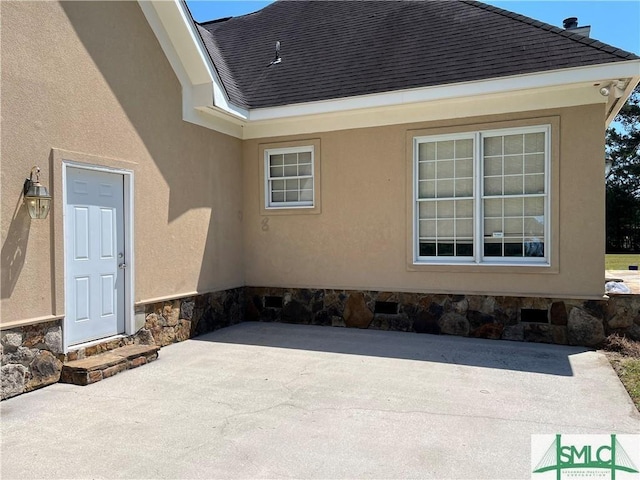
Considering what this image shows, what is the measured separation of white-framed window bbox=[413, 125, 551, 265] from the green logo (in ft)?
13.2

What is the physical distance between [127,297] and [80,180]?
1.75 m

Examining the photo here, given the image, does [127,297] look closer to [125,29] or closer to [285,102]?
[125,29]

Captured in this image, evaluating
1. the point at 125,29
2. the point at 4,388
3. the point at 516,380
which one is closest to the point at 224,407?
the point at 4,388

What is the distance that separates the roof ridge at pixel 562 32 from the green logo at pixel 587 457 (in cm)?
521

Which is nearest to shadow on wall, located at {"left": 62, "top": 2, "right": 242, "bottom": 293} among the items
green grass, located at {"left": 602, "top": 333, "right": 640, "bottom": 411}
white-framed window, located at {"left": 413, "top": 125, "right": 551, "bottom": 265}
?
white-framed window, located at {"left": 413, "top": 125, "right": 551, "bottom": 265}

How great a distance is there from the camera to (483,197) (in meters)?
7.61

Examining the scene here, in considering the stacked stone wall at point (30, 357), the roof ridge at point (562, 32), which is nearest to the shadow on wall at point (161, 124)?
the stacked stone wall at point (30, 357)

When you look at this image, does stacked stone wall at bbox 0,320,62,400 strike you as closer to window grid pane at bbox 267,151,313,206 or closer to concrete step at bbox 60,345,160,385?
concrete step at bbox 60,345,160,385

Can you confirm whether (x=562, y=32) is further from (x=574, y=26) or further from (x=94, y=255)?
(x=94, y=255)

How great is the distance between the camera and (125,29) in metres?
6.54

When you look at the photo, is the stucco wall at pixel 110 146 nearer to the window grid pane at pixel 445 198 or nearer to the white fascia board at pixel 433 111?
the white fascia board at pixel 433 111

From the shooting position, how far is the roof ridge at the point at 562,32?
6428mm

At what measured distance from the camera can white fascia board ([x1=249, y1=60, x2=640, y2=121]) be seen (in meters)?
6.34

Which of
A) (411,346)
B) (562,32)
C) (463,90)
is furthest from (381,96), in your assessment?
(411,346)
